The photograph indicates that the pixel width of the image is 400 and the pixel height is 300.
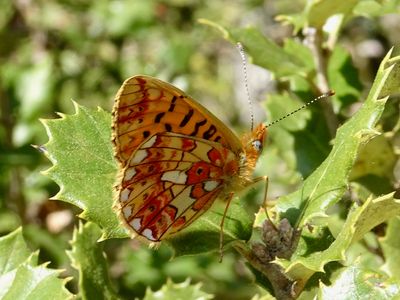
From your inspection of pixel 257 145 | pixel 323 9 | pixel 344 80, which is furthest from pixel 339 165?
pixel 344 80

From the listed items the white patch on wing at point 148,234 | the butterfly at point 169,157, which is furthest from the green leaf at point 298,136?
the white patch on wing at point 148,234

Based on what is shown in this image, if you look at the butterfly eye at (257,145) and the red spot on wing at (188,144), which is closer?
the red spot on wing at (188,144)

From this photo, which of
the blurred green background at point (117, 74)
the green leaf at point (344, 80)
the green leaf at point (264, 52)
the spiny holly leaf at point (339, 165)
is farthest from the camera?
the blurred green background at point (117, 74)

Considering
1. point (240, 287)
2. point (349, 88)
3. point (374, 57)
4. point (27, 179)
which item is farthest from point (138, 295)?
point (374, 57)

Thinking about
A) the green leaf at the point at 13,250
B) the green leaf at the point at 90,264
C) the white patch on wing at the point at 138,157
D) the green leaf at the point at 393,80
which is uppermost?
the green leaf at the point at 393,80

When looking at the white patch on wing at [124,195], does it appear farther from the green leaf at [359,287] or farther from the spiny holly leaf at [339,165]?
the green leaf at [359,287]

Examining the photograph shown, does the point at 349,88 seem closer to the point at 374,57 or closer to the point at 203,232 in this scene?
the point at 203,232

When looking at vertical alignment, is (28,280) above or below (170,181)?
below

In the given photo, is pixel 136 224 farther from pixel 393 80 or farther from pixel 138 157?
pixel 393 80
